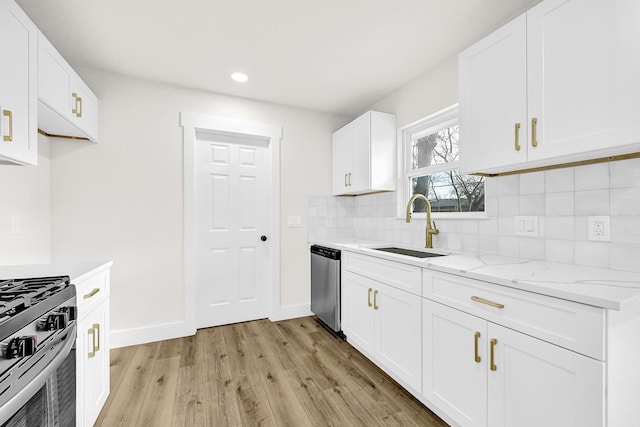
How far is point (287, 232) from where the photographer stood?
10.5 ft

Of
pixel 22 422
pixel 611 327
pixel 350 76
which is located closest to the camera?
pixel 22 422

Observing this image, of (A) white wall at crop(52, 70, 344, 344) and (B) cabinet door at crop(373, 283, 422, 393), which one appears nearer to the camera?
(B) cabinet door at crop(373, 283, 422, 393)

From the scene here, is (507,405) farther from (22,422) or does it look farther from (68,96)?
(68,96)

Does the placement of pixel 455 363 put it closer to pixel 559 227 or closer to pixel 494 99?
pixel 559 227

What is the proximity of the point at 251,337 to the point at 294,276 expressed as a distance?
2.59 feet

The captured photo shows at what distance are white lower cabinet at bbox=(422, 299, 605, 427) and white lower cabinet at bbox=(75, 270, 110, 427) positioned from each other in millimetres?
1783

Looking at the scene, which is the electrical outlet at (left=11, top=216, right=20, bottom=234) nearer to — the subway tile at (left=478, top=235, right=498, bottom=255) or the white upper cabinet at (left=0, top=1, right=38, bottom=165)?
the white upper cabinet at (left=0, top=1, right=38, bottom=165)

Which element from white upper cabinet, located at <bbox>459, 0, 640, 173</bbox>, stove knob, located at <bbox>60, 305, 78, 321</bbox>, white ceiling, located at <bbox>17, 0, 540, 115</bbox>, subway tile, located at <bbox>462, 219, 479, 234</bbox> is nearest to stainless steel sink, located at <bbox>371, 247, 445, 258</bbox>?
subway tile, located at <bbox>462, 219, 479, 234</bbox>

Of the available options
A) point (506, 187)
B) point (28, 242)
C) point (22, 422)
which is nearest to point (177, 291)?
point (28, 242)

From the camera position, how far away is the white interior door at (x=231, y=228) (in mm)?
2926

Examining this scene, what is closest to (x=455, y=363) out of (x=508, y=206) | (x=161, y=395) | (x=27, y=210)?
(x=508, y=206)

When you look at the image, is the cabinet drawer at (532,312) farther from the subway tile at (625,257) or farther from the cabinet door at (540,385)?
the subway tile at (625,257)

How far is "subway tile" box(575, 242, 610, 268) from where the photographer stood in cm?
138

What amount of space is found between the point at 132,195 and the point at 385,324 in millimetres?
2436
